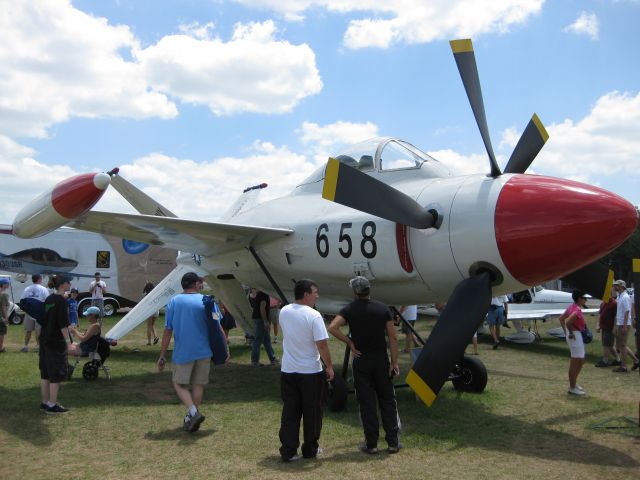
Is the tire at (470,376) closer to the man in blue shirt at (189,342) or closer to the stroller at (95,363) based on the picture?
the man in blue shirt at (189,342)

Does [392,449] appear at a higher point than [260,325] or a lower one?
lower

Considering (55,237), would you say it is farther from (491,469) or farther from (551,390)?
(491,469)

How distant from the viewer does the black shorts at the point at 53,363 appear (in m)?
6.62

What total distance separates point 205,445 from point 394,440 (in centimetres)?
186

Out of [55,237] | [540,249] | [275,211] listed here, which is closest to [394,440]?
[540,249]

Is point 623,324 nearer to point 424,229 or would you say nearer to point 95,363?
point 424,229

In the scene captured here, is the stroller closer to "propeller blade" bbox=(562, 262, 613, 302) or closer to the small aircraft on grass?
the small aircraft on grass

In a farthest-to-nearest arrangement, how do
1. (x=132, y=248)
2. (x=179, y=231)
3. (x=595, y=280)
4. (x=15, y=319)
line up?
(x=132, y=248) → (x=15, y=319) → (x=179, y=231) → (x=595, y=280)

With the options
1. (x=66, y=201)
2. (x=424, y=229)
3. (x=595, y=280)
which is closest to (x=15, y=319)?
(x=66, y=201)

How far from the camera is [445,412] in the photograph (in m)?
6.81

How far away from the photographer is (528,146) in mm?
7320

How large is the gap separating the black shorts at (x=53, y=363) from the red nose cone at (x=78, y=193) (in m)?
1.65

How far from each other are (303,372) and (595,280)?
4.20 meters

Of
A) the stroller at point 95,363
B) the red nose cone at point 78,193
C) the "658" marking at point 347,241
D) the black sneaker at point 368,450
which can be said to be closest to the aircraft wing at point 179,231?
the "658" marking at point 347,241
